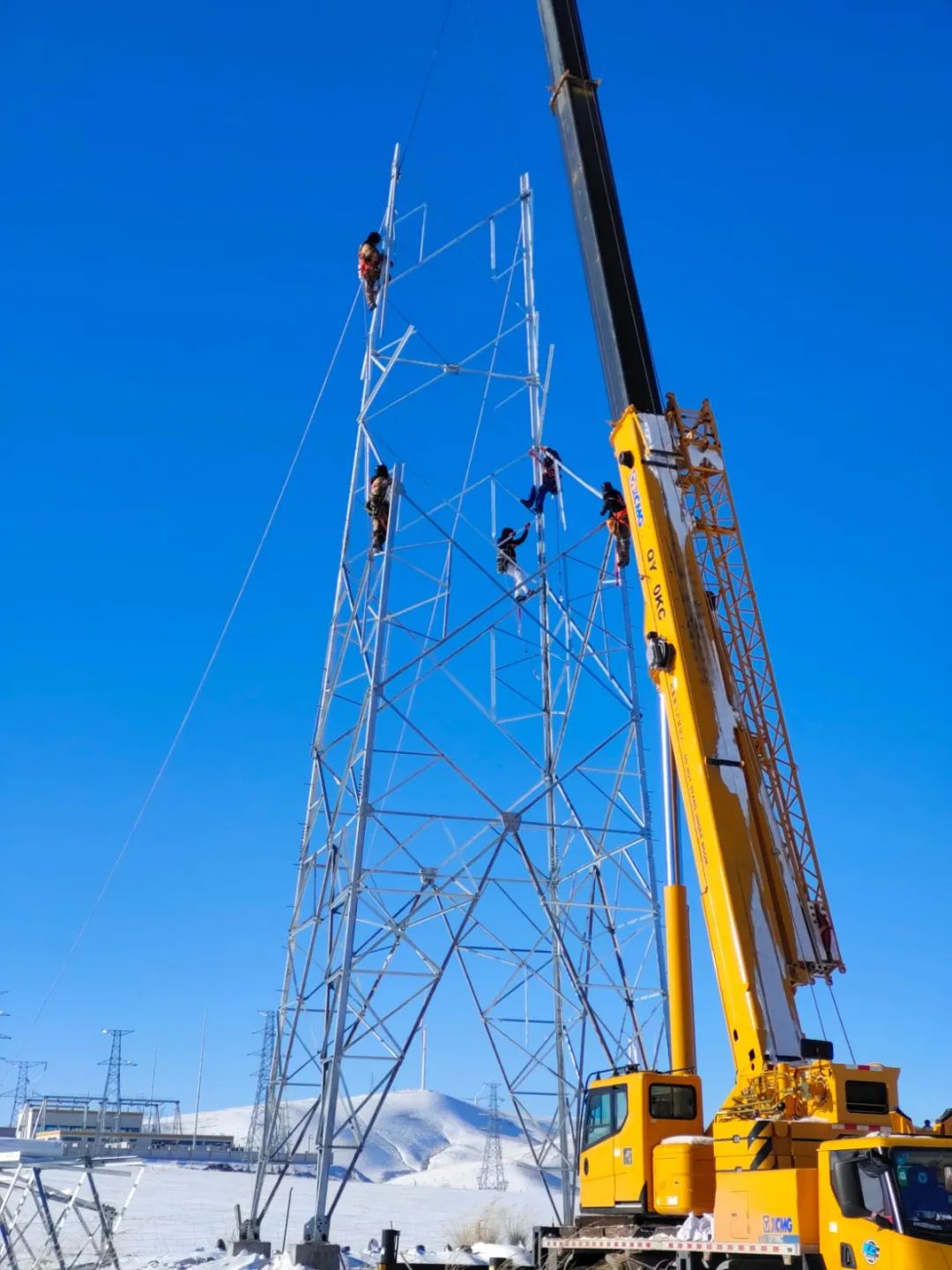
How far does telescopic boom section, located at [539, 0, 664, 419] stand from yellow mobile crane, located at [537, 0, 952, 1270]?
1.7 inches

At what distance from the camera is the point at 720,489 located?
58.5 ft

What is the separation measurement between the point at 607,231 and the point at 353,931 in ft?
37.1

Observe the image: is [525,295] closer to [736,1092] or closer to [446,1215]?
[736,1092]

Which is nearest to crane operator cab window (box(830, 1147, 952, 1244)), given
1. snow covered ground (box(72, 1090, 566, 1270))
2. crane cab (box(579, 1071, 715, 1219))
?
crane cab (box(579, 1071, 715, 1219))

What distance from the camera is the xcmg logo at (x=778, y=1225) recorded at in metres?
12.0

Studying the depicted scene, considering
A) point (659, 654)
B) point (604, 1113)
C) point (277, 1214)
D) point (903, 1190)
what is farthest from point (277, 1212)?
point (903, 1190)

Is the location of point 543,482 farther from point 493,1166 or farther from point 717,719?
point 493,1166

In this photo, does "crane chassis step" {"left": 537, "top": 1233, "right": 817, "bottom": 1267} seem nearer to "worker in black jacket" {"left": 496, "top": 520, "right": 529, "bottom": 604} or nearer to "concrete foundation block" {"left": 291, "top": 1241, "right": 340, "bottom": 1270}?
"concrete foundation block" {"left": 291, "top": 1241, "right": 340, "bottom": 1270}

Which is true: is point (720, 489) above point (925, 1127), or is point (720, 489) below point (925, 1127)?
above

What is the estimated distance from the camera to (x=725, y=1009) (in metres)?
14.3

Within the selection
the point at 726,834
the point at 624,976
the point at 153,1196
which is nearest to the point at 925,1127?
the point at 726,834

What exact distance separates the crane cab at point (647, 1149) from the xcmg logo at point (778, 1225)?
181cm

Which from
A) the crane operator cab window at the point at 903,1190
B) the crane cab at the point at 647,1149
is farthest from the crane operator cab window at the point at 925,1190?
the crane cab at the point at 647,1149

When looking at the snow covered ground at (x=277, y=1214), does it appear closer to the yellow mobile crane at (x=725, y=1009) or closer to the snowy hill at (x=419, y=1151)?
the yellow mobile crane at (x=725, y=1009)
